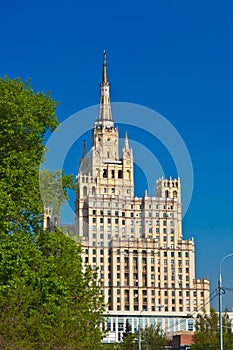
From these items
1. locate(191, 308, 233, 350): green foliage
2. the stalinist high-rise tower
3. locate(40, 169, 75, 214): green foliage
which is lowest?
locate(191, 308, 233, 350): green foliage

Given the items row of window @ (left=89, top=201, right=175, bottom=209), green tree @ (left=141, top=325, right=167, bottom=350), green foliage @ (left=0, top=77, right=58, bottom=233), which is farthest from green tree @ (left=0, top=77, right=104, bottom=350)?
row of window @ (left=89, top=201, right=175, bottom=209)

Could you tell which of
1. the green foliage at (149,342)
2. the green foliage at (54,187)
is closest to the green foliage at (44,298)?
the green foliage at (54,187)

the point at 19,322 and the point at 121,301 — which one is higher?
the point at 121,301

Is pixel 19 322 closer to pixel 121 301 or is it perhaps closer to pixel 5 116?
pixel 5 116

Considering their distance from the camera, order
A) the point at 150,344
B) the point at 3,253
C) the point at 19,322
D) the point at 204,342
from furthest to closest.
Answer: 1. the point at 150,344
2. the point at 204,342
3. the point at 3,253
4. the point at 19,322

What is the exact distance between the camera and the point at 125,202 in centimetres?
13325

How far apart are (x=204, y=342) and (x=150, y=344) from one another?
925 inches

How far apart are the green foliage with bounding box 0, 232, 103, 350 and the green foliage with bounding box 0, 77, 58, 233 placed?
3.78ft

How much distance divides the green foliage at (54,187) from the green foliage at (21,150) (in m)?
0.75

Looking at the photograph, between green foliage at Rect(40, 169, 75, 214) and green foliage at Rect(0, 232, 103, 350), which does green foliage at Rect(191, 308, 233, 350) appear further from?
green foliage at Rect(0, 232, 103, 350)

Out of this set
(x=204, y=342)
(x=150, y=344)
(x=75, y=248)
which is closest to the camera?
(x=75, y=248)

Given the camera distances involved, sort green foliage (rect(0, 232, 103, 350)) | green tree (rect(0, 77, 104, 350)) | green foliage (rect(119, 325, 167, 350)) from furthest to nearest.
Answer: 1. green foliage (rect(119, 325, 167, 350))
2. green tree (rect(0, 77, 104, 350))
3. green foliage (rect(0, 232, 103, 350))

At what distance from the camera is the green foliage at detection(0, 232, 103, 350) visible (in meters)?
32.2

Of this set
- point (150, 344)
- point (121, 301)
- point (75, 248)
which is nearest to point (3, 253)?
point (75, 248)
